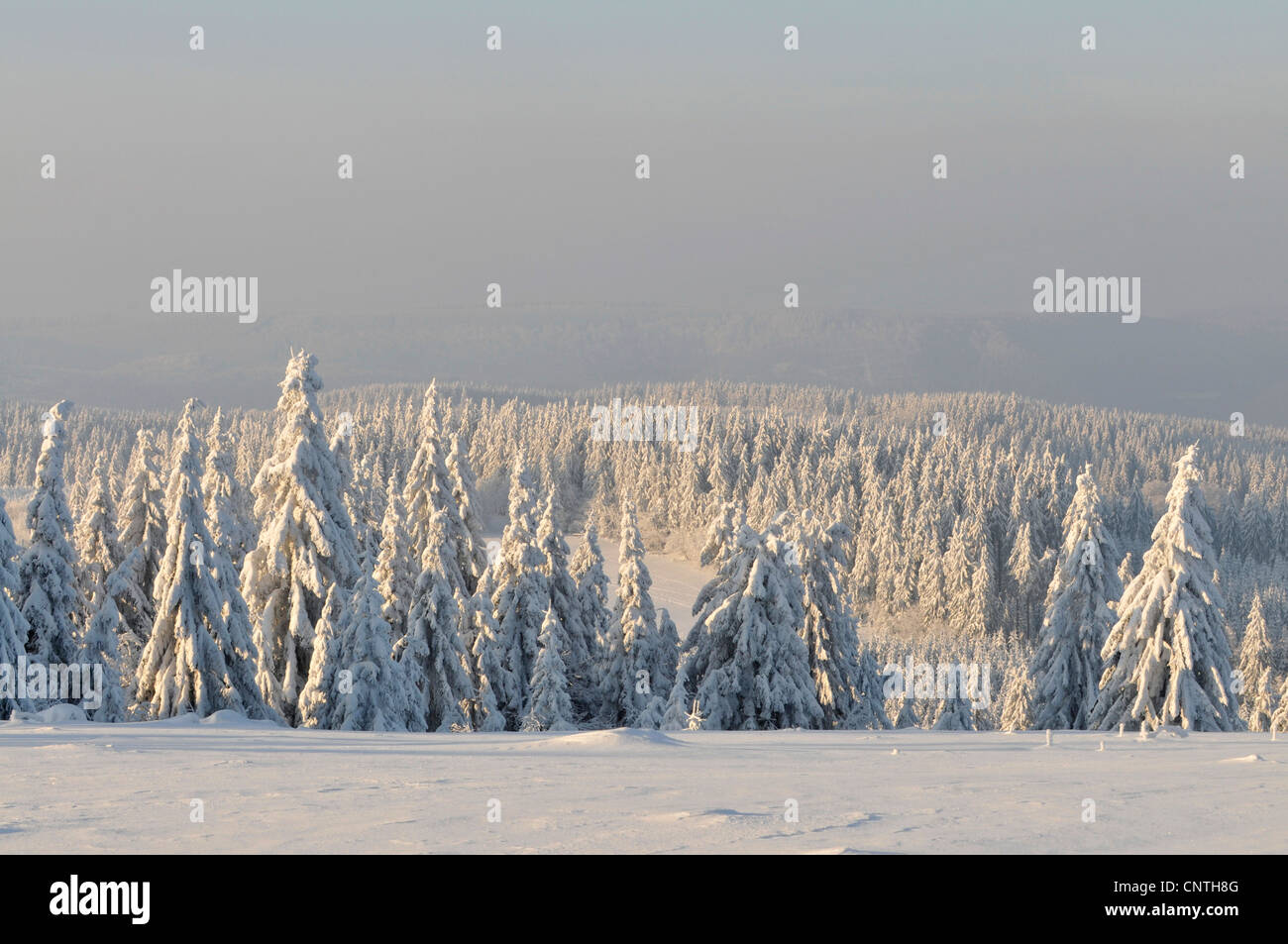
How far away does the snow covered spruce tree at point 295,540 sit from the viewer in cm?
3231

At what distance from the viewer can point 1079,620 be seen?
3828 cm

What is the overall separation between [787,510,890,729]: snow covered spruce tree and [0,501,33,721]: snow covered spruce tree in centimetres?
2085

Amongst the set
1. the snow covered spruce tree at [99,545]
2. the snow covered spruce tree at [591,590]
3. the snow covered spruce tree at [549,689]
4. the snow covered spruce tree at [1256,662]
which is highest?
the snow covered spruce tree at [99,545]

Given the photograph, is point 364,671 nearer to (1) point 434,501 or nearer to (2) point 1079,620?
(1) point 434,501

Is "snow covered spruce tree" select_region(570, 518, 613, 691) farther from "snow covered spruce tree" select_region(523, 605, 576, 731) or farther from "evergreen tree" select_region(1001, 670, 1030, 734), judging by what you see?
"evergreen tree" select_region(1001, 670, 1030, 734)

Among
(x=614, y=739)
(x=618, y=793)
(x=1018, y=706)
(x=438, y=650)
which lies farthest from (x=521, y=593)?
(x=618, y=793)

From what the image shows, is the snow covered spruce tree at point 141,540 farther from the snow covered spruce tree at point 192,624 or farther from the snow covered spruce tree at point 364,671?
the snow covered spruce tree at point 364,671

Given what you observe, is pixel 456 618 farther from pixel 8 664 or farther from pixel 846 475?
pixel 846 475

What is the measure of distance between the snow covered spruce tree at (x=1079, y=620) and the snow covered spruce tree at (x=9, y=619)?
2820 cm

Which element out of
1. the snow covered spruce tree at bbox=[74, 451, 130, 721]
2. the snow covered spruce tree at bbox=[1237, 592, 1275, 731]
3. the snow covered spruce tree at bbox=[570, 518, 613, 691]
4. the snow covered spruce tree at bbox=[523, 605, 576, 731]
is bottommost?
the snow covered spruce tree at bbox=[1237, 592, 1275, 731]

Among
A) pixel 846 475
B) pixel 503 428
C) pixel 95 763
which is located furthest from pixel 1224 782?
pixel 503 428

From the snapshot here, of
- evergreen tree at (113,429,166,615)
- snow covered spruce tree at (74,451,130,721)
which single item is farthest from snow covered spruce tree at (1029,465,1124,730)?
snow covered spruce tree at (74,451,130,721)

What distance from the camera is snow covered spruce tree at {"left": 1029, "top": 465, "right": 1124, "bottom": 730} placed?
3791 cm

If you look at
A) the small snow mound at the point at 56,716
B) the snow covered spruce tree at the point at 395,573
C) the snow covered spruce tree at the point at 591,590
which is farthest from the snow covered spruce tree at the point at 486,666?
the small snow mound at the point at 56,716
